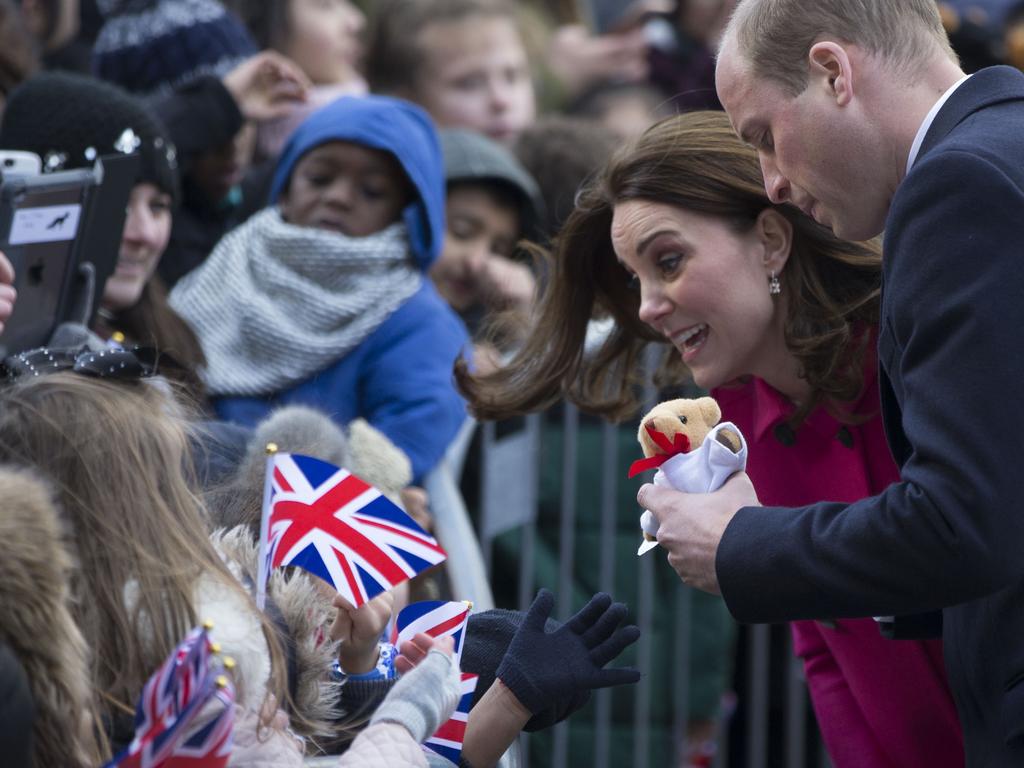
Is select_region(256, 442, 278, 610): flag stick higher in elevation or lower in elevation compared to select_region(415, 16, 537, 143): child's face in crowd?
higher

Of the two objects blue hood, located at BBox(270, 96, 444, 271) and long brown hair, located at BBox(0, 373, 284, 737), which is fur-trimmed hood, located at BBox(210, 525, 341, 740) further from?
blue hood, located at BBox(270, 96, 444, 271)

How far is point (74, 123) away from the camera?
4035mm

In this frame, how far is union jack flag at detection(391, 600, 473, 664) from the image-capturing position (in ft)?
8.84

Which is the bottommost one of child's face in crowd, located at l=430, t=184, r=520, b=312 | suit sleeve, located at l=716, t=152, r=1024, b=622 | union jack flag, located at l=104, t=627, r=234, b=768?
child's face in crowd, located at l=430, t=184, r=520, b=312

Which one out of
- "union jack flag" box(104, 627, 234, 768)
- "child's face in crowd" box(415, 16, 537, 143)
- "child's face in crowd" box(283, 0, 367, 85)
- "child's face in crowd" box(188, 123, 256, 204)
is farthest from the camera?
"child's face in crowd" box(415, 16, 537, 143)

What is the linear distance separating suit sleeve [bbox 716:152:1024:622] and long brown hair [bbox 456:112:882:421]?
27.3 inches

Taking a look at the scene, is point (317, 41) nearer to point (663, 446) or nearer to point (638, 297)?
point (638, 297)

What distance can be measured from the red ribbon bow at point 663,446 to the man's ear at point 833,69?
61 cm

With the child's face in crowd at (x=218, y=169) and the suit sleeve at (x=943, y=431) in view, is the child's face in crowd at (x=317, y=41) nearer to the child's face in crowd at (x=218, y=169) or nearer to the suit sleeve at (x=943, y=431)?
the child's face in crowd at (x=218, y=169)

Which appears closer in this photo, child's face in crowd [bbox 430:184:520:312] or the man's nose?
the man's nose

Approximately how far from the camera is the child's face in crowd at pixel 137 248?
4.08 m

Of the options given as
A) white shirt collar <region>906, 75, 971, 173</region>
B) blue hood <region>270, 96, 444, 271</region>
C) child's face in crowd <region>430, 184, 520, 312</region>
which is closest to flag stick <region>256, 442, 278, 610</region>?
white shirt collar <region>906, 75, 971, 173</region>

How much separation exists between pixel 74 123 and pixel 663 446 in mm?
1988

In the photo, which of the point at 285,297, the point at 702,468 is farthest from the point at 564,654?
the point at 285,297
